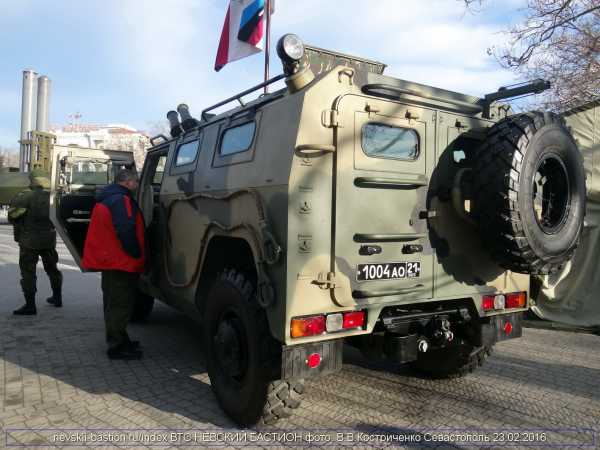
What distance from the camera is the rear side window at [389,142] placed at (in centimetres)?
331

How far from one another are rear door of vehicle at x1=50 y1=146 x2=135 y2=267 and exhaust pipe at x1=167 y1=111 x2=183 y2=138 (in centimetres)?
141

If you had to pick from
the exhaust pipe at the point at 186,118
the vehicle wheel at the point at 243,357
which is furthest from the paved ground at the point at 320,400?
the exhaust pipe at the point at 186,118

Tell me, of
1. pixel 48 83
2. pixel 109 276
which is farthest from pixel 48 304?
pixel 48 83

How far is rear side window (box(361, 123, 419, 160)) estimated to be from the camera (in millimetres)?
3309

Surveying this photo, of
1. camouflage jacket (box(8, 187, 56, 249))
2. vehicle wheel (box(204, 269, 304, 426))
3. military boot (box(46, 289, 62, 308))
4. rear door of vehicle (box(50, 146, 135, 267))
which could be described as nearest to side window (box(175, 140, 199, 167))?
vehicle wheel (box(204, 269, 304, 426))

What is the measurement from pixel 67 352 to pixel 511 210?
4700mm

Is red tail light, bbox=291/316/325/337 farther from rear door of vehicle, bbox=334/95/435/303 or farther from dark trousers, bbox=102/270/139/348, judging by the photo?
dark trousers, bbox=102/270/139/348

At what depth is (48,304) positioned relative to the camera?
7727 mm

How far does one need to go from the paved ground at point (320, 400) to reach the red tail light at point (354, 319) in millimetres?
795

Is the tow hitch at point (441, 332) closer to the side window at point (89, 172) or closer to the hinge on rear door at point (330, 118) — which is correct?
the hinge on rear door at point (330, 118)

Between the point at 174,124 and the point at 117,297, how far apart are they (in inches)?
77.2

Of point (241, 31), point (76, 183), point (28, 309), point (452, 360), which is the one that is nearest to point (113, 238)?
point (76, 183)

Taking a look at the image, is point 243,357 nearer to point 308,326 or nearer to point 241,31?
point 308,326

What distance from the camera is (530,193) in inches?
126
